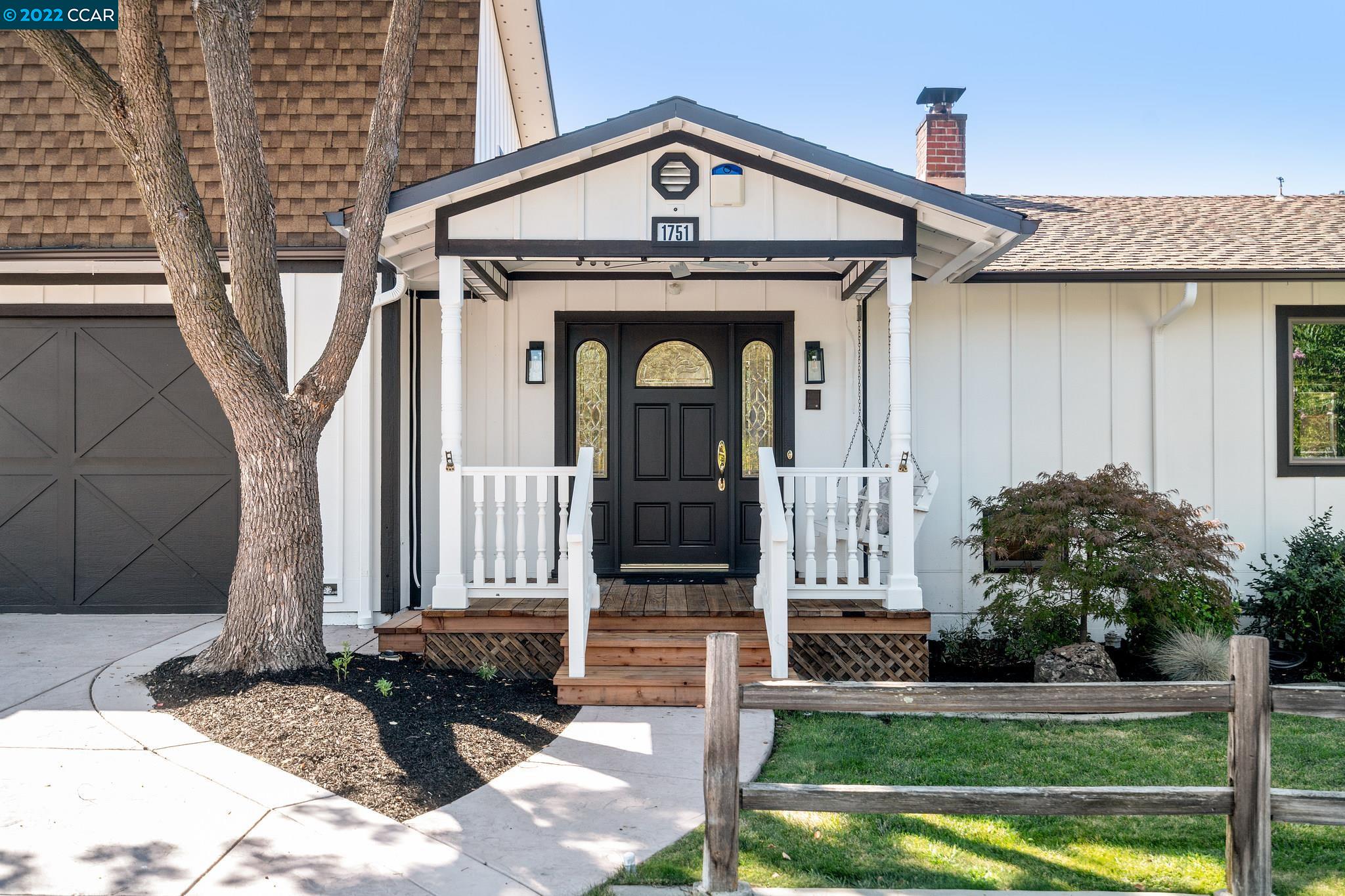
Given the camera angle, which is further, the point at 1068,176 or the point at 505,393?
the point at 1068,176

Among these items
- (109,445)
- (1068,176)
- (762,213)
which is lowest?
(109,445)

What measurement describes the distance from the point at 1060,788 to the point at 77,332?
7.64m

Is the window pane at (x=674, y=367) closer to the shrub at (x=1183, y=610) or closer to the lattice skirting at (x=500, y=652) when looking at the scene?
the lattice skirting at (x=500, y=652)

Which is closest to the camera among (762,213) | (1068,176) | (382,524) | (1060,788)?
(1060,788)

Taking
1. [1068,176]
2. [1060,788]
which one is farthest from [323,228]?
[1068,176]

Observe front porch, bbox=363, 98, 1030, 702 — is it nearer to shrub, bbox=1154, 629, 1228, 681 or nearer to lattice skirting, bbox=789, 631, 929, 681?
lattice skirting, bbox=789, 631, 929, 681

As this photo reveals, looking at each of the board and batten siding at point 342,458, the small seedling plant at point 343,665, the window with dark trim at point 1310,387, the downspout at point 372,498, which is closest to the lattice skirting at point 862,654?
the small seedling plant at point 343,665

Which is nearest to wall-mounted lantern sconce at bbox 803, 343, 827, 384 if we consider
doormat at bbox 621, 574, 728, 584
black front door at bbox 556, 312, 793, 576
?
black front door at bbox 556, 312, 793, 576

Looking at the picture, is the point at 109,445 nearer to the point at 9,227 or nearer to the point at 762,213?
the point at 9,227

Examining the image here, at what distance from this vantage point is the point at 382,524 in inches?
276

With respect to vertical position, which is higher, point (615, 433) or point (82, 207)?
point (82, 207)

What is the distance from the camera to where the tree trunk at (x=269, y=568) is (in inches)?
199

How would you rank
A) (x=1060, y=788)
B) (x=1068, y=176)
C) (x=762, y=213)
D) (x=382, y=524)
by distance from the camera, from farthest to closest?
(x=1068, y=176)
(x=382, y=524)
(x=762, y=213)
(x=1060, y=788)

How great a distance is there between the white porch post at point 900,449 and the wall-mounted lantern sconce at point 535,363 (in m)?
2.87
